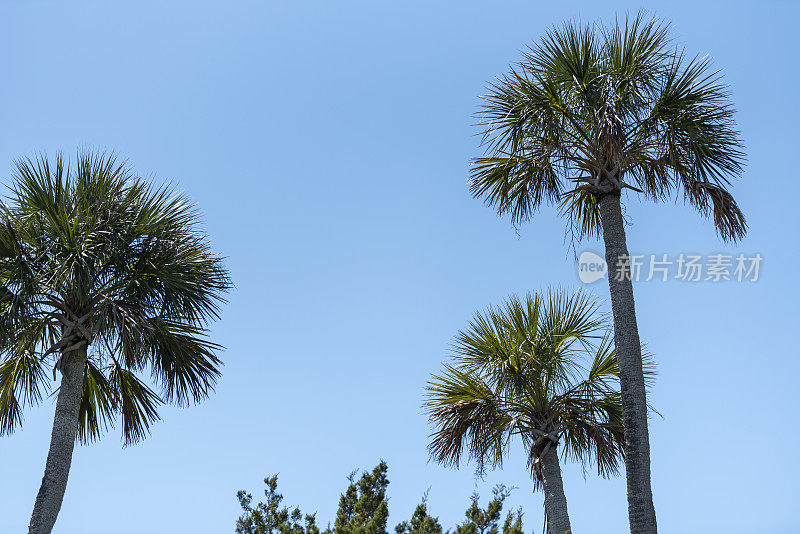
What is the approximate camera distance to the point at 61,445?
391 inches

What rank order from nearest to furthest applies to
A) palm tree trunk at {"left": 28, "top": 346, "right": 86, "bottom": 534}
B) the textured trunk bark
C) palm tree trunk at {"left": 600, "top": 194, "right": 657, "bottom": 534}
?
palm tree trunk at {"left": 600, "top": 194, "right": 657, "bottom": 534} → palm tree trunk at {"left": 28, "top": 346, "right": 86, "bottom": 534} → the textured trunk bark

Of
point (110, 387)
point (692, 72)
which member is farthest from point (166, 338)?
point (692, 72)

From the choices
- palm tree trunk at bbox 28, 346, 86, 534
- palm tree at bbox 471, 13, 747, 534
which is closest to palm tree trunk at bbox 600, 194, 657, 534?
palm tree at bbox 471, 13, 747, 534

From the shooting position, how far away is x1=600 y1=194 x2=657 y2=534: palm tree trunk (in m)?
8.39

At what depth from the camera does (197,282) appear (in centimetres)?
1085

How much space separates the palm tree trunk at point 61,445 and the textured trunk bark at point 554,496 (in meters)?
6.64

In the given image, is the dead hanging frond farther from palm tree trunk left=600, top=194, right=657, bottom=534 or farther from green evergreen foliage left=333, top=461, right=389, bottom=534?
green evergreen foliage left=333, top=461, right=389, bottom=534

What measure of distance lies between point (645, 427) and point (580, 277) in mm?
3416

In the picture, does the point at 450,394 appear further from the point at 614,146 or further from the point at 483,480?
the point at 614,146

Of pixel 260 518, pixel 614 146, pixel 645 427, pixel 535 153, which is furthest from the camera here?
pixel 260 518

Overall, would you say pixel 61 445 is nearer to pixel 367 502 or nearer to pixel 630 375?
pixel 367 502

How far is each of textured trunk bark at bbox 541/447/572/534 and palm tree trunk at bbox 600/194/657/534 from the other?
2.09 meters

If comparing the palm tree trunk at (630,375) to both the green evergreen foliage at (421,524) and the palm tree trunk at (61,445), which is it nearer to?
the green evergreen foliage at (421,524)

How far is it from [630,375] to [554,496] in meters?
2.68
